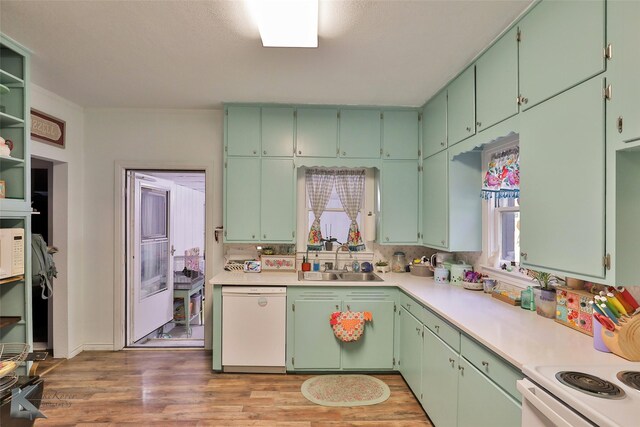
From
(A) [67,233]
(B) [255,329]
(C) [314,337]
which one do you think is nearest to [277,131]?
(B) [255,329]

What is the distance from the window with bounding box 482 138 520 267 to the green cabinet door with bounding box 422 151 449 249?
13.3 inches

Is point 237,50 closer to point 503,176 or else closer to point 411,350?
point 503,176

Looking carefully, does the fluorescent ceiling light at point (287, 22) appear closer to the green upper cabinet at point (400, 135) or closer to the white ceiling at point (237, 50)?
the white ceiling at point (237, 50)

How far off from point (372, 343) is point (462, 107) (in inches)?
88.2

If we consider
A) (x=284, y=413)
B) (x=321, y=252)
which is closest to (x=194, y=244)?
(x=321, y=252)

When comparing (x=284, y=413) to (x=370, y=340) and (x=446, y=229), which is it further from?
(x=446, y=229)

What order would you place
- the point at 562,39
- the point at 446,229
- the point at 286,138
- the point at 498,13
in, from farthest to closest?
the point at 286,138 < the point at 446,229 < the point at 498,13 < the point at 562,39

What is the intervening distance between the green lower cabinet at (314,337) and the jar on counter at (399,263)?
912mm

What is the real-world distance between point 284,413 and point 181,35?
2830 millimetres

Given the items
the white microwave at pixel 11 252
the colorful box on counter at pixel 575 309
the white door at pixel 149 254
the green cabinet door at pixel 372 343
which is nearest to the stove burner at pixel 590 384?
the colorful box on counter at pixel 575 309

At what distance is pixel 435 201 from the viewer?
3172 mm

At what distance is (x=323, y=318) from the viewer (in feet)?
9.97

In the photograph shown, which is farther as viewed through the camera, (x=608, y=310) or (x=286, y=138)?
(x=286, y=138)

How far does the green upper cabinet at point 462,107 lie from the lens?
247 cm
